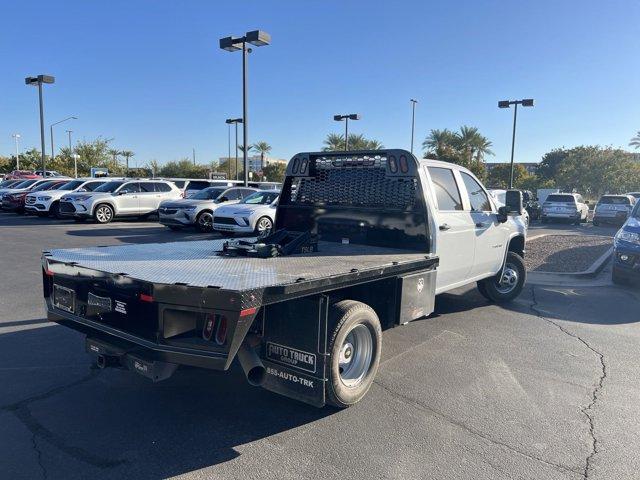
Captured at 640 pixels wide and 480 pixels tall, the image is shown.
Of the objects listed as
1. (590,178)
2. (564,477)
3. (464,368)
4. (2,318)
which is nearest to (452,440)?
(564,477)

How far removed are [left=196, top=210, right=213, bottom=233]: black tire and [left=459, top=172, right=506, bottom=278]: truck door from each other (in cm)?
1183

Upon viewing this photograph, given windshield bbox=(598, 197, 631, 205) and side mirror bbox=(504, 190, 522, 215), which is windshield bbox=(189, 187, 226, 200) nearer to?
side mirror bbox=(504, 190, 522, 215)

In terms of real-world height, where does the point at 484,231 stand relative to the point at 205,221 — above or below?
above

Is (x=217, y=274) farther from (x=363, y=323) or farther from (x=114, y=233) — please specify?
(x=114, y=233)

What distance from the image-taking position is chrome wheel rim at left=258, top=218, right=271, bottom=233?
50.0 feet

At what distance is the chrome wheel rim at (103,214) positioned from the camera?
19.0 m

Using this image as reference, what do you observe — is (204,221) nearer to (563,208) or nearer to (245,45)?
(245,45)

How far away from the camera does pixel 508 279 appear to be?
774 cm

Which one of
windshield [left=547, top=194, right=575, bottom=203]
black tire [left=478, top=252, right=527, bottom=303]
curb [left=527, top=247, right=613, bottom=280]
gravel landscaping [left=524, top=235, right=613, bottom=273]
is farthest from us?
windshield [left=547, top=194, right=575, bottom=203]

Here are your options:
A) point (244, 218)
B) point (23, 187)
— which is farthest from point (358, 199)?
point (23, 187)

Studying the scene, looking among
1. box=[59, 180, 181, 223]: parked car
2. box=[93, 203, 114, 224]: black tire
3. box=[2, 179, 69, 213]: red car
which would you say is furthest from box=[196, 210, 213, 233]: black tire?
box=[2, 179, 69, 213]: red car

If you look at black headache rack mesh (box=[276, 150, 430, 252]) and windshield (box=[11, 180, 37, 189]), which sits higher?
black headache rack mesh (box=[276, 150, 430, 252])

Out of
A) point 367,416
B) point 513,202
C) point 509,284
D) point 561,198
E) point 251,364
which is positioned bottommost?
point 367,416

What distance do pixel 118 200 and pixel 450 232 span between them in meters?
16.8
